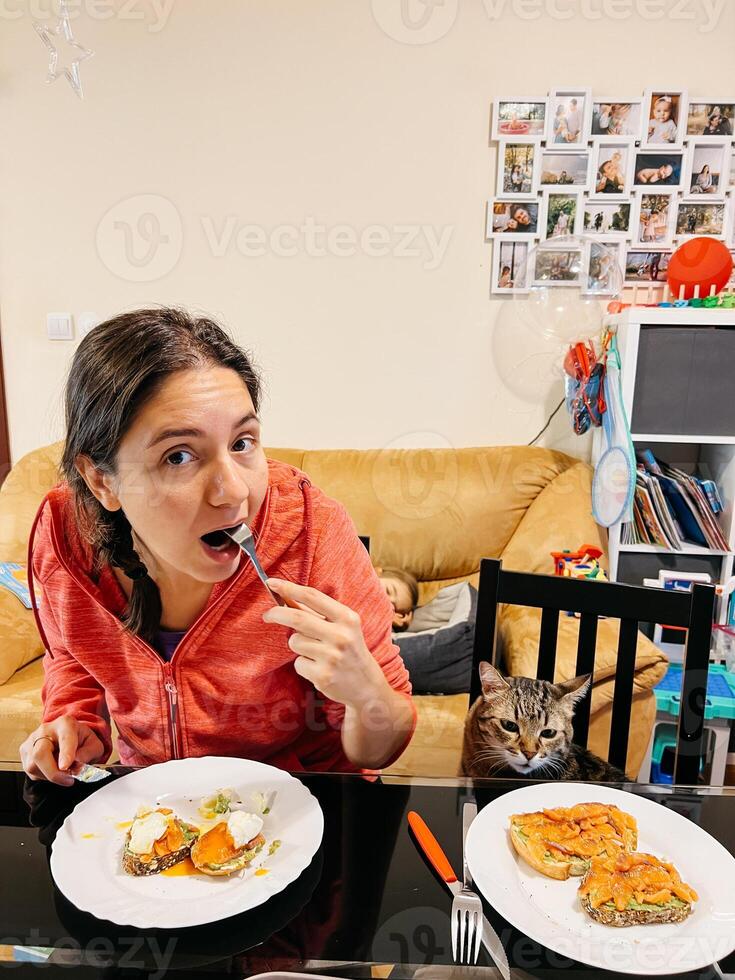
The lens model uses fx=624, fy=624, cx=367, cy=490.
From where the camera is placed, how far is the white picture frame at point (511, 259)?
2486mm

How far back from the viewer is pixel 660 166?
7.88ft

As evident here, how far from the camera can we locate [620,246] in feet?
8.07

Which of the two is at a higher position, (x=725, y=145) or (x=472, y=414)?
(x=725, y=145)

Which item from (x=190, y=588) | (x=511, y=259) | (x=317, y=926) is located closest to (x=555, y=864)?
(x=317, y=926)

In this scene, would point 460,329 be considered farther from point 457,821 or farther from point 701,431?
point 457,821

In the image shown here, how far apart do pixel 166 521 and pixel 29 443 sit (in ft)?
7.78

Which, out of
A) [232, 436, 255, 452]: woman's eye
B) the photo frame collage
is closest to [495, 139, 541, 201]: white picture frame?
the photo frame collage

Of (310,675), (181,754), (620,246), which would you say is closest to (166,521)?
(310,675)

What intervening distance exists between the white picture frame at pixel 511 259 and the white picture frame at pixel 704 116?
0.69 meters

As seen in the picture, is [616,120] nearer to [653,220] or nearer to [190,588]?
[653,220]

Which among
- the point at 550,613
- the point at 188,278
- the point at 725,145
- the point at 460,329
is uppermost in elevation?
the point at 725,145

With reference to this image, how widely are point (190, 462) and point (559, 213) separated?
7.25 ft

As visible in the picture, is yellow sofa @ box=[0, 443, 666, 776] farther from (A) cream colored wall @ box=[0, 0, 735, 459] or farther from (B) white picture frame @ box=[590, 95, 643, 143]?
(B) white picture frame @ box=[590, 95, 643, 143]

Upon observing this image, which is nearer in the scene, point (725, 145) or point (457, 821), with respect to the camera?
point (457, 821)
